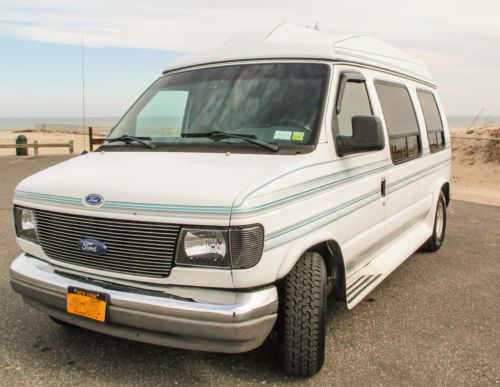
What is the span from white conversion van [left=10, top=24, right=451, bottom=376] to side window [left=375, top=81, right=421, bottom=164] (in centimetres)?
5

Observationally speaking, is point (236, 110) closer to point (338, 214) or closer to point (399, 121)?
point (338, 214)

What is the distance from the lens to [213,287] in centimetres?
288

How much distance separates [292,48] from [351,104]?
622 millimetres

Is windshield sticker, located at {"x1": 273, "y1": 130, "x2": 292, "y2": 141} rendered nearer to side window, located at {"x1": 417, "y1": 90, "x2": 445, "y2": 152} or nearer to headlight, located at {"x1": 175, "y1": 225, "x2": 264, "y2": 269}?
headlight, located at {"x1": 175, "y1": 225, "x2": 264, "y2": 269}

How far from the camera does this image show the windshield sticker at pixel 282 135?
357 centimetres

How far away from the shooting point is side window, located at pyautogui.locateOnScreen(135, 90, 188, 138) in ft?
13.4

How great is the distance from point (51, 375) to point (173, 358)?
2.54ft

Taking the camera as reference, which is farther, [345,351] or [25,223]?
[345,351]

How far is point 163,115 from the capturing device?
14.0 feet

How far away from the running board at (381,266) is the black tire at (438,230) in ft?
1.73

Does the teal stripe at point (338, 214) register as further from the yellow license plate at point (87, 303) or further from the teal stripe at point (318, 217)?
the yellow license plate at point (87, 303)

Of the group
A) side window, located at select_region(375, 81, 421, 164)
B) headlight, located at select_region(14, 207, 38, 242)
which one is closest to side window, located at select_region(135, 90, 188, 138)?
headlight, located at select_region(14, 207, 38, 242)

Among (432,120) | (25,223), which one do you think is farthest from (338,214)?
(432,120)

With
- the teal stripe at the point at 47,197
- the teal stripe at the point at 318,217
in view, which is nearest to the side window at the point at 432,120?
the teal stripe at the point at 318,217
